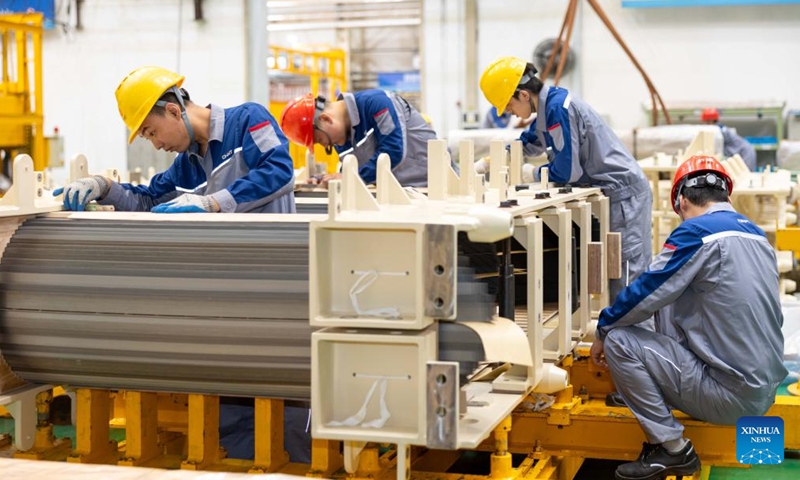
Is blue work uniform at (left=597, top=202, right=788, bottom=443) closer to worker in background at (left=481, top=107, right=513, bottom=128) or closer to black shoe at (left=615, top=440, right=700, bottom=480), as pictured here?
black shoe at (left=615, top=440, right=700, bottom=480)

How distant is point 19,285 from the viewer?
3.00m

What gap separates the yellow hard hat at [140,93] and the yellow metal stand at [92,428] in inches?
34.1

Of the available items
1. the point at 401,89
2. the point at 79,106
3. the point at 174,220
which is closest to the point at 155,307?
the point at 174,220

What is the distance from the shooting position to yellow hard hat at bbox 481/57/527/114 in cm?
464

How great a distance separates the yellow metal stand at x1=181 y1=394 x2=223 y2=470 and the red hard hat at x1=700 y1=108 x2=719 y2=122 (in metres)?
9.92

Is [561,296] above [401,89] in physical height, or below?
below

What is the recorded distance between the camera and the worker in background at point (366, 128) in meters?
5.02

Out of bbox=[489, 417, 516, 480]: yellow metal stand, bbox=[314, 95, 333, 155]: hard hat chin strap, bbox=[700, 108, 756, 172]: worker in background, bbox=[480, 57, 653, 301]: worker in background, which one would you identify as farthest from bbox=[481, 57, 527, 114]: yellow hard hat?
bbox=[700, 108, 756, 172]: worker in background

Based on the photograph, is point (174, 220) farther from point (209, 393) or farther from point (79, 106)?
point (79, 106)

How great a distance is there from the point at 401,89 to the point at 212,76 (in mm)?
3508

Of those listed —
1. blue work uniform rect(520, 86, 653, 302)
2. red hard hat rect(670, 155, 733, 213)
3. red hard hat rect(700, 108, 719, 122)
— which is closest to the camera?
red hard hat rect(670, 155, 733, 213)

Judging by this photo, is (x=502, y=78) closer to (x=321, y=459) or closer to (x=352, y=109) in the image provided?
(x=352, y=109)

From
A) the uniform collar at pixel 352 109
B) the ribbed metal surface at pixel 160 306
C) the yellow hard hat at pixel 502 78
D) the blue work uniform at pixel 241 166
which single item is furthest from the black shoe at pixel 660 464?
the uniform collar at pixel 352 109

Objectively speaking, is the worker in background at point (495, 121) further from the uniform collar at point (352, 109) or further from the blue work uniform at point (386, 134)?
the uniform collar at point (352, 109)
